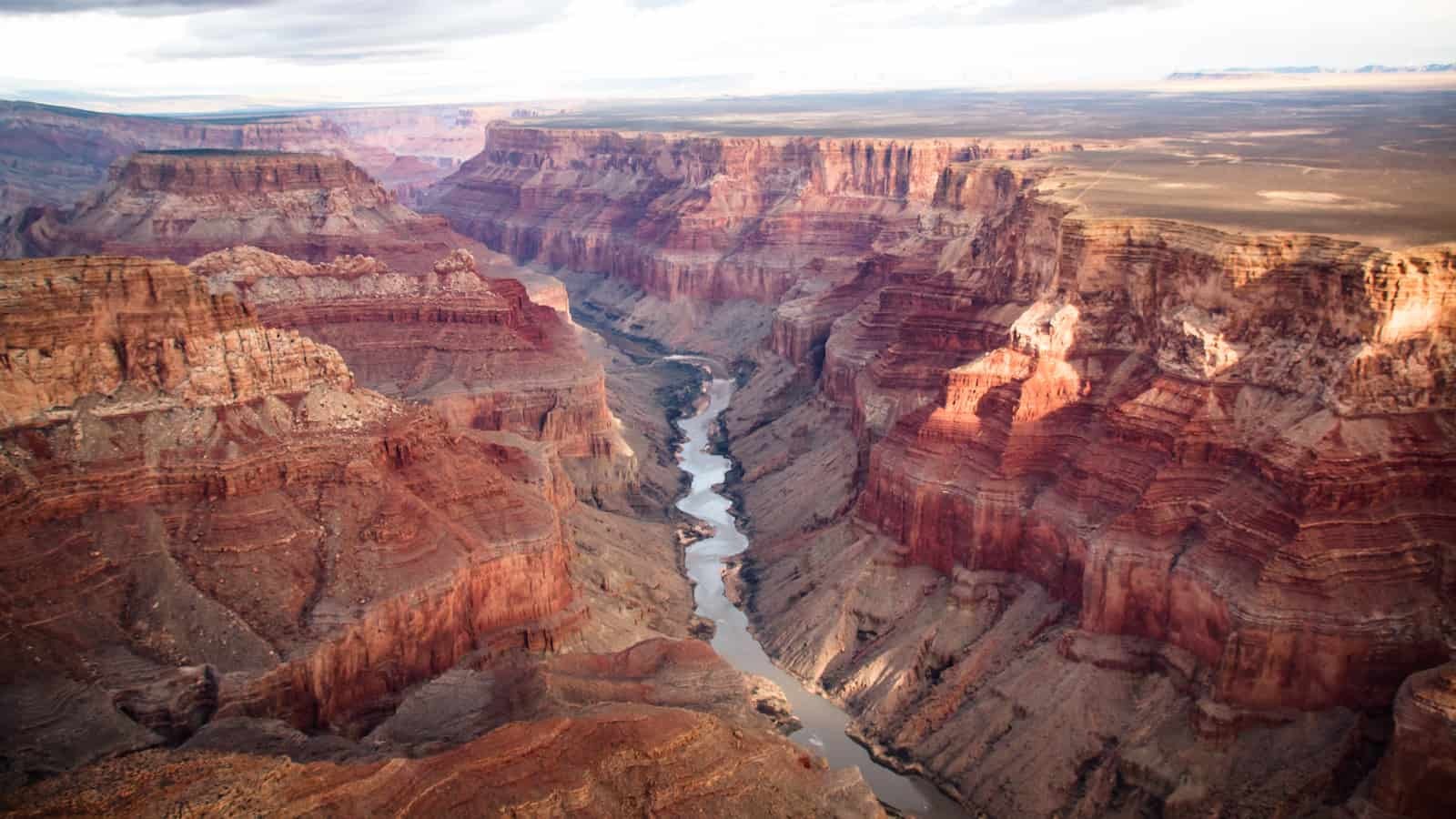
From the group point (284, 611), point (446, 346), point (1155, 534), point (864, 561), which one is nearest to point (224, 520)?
point (284, 611)

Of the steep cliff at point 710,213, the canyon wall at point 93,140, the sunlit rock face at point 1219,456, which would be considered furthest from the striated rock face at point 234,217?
the sunlit rock face at point 1219,456

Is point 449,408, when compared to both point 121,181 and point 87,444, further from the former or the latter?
point 121,181

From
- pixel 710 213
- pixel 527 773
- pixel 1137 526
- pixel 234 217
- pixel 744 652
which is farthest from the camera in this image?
pixel 710 213

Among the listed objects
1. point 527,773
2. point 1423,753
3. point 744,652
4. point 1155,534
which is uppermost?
point 527,773

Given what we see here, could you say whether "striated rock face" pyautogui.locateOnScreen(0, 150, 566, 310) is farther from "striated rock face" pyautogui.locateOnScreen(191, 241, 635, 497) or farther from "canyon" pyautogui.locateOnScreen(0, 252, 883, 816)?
"canyon" pyautogui.locateOnScreen(0, 252, 883, 816)

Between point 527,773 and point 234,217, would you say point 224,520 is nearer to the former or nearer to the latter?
point 527,773

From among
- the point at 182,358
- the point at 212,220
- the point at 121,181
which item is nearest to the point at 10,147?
the point at 121,181

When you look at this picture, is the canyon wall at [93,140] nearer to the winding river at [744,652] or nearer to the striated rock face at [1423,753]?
the winding river at [744,652]
